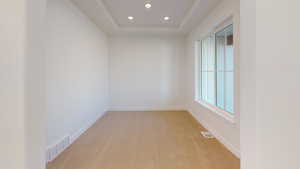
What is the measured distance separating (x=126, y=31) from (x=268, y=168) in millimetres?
5105

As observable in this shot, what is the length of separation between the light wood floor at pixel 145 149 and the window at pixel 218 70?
0.78 metres

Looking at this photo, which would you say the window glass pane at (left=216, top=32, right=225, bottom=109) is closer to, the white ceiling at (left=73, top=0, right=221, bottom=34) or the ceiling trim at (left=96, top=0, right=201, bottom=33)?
the white ceiling at (left=73, top=0, right=221, bottom=34)

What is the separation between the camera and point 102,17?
13.1ft

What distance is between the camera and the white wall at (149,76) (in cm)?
605

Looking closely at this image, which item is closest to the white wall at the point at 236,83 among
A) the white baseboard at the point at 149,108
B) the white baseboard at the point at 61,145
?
the white baseboard at the point at 149,108

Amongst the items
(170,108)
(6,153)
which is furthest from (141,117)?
(6,153)

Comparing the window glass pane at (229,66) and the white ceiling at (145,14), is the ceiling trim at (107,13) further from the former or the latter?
the window glass pane at (229,66)

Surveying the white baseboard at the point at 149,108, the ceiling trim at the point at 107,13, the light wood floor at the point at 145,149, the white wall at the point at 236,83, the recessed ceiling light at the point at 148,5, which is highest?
the recessed ceiling light at the point at 148,5

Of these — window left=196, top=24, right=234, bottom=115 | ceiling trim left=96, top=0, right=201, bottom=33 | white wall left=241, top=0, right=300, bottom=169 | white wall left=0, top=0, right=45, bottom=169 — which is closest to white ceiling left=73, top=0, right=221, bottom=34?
ceiling trim left=96, top=0, right=201, bottom=33

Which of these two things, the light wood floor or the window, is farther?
the window

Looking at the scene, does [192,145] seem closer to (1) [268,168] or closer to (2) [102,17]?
(1) [268,168]

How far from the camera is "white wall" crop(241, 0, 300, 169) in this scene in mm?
881

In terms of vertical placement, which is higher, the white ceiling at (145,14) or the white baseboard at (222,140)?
the white ceiling at (145,14)

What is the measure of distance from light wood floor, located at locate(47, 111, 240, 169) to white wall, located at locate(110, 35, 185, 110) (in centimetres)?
178
